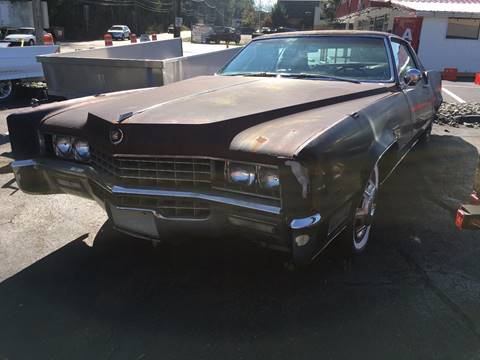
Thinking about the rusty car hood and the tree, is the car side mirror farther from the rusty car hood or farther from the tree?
the tree

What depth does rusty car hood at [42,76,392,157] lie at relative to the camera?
8.52 feet

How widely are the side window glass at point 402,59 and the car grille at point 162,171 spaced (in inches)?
97.3

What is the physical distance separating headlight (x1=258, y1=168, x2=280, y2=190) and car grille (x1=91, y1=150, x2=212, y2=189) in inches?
11.8

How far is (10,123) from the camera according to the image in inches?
136

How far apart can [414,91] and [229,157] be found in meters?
2.78

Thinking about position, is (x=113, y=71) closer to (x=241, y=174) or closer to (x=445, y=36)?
(x=241, y=174)

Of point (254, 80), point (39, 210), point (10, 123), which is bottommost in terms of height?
point (39, 210)

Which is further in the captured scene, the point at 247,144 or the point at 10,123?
the point at 10,123

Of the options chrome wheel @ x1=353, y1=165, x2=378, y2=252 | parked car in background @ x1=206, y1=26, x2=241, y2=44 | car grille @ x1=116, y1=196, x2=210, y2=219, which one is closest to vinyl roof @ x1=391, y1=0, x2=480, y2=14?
chrome wheel @ x1=353, y1=165, x2=378, y2=252

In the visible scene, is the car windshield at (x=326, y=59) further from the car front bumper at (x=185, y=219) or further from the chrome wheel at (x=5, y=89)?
the chrome wheel at (x=5, y=89)

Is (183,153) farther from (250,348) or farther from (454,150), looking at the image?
(454,150)

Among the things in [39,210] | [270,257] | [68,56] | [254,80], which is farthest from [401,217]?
[68,56]

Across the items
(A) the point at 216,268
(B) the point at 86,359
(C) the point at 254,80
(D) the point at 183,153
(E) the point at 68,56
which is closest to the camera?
(B) the point at 86,359

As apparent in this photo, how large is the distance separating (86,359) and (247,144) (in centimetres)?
140
